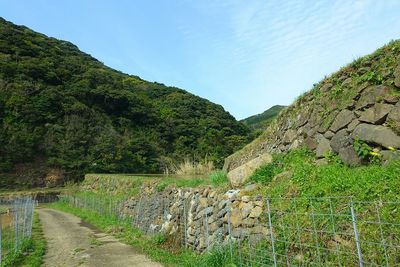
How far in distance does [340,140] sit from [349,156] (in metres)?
0.44

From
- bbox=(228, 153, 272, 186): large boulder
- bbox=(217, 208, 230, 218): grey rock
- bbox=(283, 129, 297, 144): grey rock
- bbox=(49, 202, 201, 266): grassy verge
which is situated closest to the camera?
bbox=(217, 208, 230, 218): grey rock

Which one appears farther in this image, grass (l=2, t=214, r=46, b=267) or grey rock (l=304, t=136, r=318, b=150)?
grass (l=2, t=214, r=46, b=267)

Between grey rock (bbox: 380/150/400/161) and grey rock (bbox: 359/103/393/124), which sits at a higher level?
grey rock (bbox: 359/103/393/124)

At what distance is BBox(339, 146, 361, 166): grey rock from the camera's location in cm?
618

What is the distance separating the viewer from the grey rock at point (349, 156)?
618cm

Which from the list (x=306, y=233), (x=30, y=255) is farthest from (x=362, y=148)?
(x=30, y=255)

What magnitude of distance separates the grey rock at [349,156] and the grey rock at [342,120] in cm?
48

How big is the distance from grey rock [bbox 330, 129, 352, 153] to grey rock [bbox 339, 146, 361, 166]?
96 mm

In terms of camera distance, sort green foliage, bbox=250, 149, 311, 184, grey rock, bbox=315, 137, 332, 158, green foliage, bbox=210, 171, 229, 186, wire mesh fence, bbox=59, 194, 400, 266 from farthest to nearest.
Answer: green foliage, bbox=210, 171, 229, 186 → green foliage, bbox=250, 149, 311, 184 → grey rock, bbox=315, 137, 332, 158 → wire mesh fence, bbox=59, 194, 400, 266

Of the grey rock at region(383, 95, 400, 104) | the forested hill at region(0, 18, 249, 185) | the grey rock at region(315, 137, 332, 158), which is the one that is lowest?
the grey rock at region(315, 137, 332, 158)

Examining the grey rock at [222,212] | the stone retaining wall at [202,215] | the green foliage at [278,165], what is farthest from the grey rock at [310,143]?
the grey rock at [222,212]

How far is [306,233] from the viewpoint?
5.17m

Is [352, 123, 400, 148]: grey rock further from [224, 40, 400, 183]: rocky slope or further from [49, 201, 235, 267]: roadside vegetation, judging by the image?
[49, 201, 235, 267]: roadside vegetation

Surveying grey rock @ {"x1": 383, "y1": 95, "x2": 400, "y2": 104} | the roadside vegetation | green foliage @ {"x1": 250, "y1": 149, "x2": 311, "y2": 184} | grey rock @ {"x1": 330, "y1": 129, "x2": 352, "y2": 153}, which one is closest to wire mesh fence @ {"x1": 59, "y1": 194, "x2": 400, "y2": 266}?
the roadside vegetation
